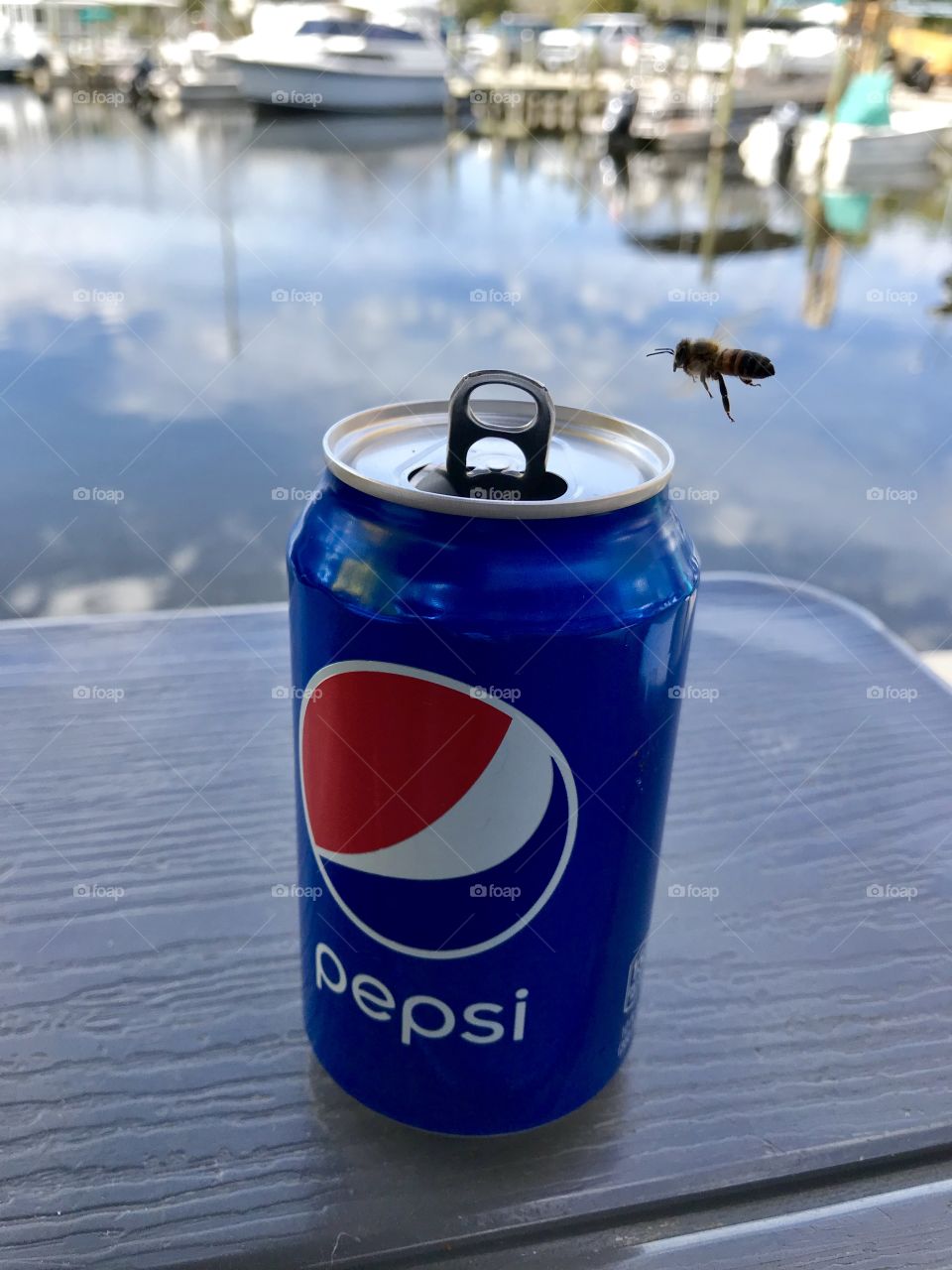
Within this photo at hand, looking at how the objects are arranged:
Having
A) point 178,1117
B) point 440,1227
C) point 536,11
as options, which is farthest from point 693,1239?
point 536,11

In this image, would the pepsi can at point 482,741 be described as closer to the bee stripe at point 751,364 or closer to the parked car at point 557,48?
the bee stripe at point 751,364

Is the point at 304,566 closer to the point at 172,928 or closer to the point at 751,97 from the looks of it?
the point at 172,928

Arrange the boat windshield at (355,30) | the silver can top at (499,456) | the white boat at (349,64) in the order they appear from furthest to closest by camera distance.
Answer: the boat windshield at (355,30), the white boat at (349,64), the silver can top at (499,456)

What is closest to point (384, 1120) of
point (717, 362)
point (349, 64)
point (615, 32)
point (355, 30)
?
point (717, 362)

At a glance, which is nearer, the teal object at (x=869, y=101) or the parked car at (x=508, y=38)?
the teal object at (x=869, y=101)

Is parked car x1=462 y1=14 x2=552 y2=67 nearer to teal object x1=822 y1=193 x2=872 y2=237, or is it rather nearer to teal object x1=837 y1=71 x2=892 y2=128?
teal object x1=837 y1=71 x2=892 y2=128

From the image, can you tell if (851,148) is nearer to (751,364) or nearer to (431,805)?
(751,364)

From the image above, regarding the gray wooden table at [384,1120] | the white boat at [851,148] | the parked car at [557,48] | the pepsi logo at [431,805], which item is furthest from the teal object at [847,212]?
the parked car at [557,48]

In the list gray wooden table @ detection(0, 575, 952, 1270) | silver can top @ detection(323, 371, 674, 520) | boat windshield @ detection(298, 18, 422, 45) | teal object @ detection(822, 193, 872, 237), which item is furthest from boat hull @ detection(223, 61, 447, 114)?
silver can top @ detection(323, 371, 674, 520)
